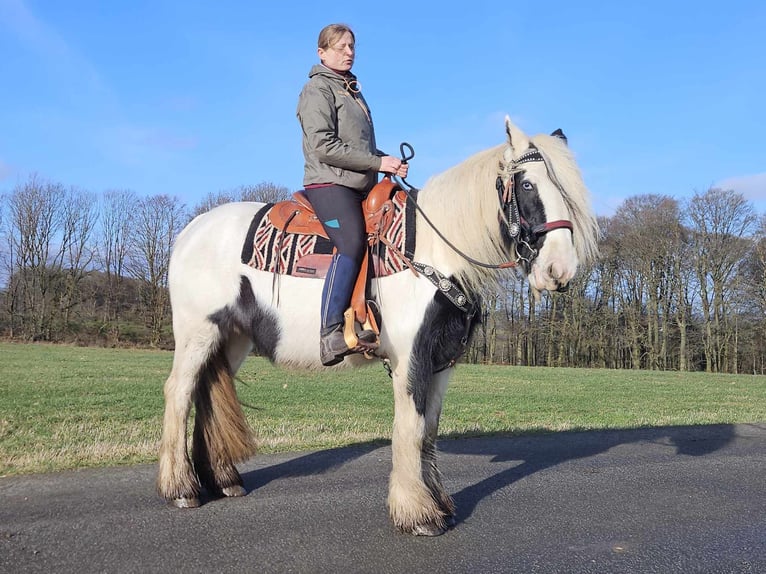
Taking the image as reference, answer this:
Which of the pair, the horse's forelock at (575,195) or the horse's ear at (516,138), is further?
the horse's ear at (516,138)

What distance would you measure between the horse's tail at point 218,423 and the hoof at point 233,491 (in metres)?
0.15

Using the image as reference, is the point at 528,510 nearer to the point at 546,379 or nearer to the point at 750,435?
the point at 750,435

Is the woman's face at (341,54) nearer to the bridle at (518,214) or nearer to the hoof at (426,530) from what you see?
the bridle at (518,214)

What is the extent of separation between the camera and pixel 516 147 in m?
4.46

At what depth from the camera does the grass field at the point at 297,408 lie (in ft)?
26.4

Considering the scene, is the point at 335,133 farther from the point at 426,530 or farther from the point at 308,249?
the point at 426,530

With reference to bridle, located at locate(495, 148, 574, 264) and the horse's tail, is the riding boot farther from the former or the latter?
the horse's tail

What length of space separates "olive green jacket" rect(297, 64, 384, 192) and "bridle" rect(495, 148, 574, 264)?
1033 mm

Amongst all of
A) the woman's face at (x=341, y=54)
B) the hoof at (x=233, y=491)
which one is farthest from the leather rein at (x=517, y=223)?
the hoof at (x=233, y=491)

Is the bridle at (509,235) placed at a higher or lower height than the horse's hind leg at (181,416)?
higher

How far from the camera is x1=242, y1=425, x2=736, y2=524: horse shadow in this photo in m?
5.67

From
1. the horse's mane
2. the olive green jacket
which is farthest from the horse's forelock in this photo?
the olive green jacket

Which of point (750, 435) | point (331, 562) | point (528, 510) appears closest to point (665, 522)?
point (528, 510)

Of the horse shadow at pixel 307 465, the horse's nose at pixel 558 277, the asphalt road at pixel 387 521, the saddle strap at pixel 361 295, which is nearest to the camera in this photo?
the asphalt road at pixel 387 521
